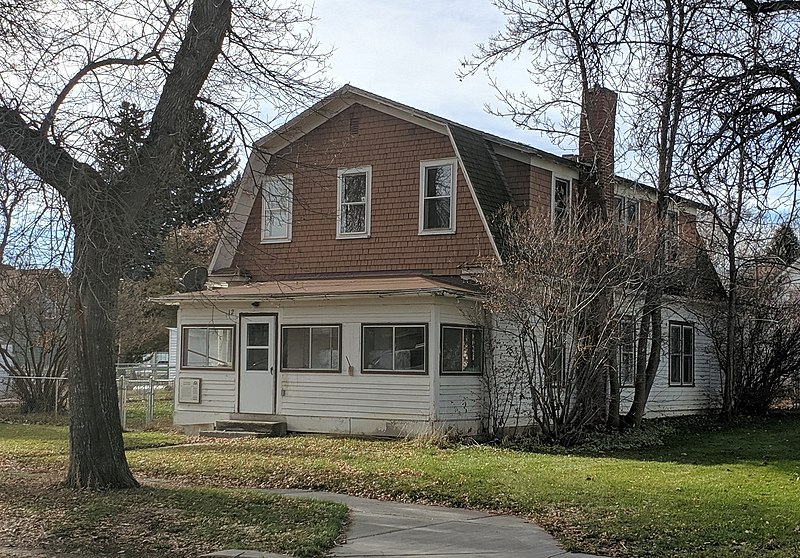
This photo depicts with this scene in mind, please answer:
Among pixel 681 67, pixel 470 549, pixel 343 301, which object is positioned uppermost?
pixel 681 67

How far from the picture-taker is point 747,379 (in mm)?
25688

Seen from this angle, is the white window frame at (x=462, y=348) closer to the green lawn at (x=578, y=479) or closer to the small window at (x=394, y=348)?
the small window at (x=394, y=348)

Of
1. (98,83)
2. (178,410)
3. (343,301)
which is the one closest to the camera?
(98,83)

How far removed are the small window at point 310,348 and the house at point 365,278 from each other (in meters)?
0.03

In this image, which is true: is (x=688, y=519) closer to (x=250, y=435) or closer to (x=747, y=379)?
(x=250, y=435)

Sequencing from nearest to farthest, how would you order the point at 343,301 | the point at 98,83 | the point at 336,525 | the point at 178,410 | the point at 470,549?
1. the point at 470,549
2. the point at 336,525
3. the point at 98,83
4. the point at 343,301
5. the point at 178,410

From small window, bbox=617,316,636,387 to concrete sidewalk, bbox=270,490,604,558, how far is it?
8.44 meters

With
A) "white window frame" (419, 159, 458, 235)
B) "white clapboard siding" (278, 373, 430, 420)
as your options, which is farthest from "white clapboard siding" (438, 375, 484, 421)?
"white window frame" (419, 159, 458, 235)

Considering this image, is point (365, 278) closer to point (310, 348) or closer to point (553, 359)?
point (310, 348)

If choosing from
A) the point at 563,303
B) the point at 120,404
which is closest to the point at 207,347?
the point at 120,404

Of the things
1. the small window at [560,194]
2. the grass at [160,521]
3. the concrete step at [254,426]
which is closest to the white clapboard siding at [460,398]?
the concrete step at [254,426]

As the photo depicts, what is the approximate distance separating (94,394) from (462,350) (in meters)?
8.88

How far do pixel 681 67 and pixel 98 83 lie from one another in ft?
23.0

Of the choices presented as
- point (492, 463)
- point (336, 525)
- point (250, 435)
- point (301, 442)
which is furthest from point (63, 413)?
point (336, 525)
